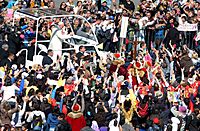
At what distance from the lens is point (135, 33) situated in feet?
108

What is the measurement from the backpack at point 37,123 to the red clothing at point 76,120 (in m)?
0.75

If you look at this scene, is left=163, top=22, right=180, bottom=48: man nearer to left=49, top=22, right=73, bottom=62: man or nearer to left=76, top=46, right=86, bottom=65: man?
left=76, top=46, right=86, bottom=65: man

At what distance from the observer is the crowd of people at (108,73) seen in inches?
993

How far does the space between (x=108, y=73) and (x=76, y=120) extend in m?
4.56

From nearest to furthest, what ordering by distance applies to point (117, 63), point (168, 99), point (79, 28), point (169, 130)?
point (169, 130), point (168, 99), point (117, 63), point (79, 28)

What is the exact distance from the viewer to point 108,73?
29.2 metres

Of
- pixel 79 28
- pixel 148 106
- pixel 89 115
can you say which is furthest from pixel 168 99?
pixel 79 28

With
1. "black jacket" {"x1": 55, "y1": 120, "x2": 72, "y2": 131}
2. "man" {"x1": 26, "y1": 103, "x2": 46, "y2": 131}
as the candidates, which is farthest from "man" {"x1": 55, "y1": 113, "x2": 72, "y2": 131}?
"man" {"x1": 26, "y1": 103, "x2": 46, "y2": 131}

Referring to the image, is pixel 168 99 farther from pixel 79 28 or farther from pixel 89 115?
pixel 79 28

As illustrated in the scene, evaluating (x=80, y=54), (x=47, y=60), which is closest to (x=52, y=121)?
(x=47, y=60)

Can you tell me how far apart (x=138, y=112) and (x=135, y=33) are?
7373 mm

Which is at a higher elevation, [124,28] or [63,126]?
[124,28]

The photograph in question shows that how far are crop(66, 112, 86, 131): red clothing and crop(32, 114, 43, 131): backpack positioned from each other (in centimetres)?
75

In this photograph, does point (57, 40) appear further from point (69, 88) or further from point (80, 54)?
point (69, 88)
